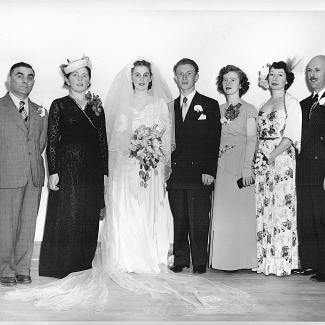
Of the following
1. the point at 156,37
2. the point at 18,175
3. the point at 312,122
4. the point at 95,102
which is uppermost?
the point at 156,37

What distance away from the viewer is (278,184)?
4863 mm

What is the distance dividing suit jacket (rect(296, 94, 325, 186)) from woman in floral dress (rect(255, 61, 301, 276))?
64 millimetres

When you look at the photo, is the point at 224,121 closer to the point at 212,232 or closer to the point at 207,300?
the point at 212,232

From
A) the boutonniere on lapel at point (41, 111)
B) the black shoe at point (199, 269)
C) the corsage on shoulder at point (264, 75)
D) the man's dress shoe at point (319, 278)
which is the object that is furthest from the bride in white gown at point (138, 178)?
the man's dress shoe at point (319, 278)

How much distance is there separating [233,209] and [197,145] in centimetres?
68

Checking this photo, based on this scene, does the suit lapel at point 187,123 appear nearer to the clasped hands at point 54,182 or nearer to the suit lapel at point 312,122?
the suit lapel at point 312,122

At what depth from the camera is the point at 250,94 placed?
509 centimetres

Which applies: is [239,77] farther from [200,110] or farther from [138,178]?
[138,178]

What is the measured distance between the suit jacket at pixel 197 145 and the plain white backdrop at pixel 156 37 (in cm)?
30

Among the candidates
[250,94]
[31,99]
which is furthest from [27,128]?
[250,94]

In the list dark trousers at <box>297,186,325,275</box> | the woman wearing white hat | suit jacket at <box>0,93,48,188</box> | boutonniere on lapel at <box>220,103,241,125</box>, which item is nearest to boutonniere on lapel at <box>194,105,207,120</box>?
boutonniere on lapel at <box>220,103,241,125</box>

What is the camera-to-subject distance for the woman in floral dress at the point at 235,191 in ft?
16.0

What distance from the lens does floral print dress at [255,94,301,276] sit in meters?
4.84

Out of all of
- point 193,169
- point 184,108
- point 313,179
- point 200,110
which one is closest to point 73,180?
point 193,169
